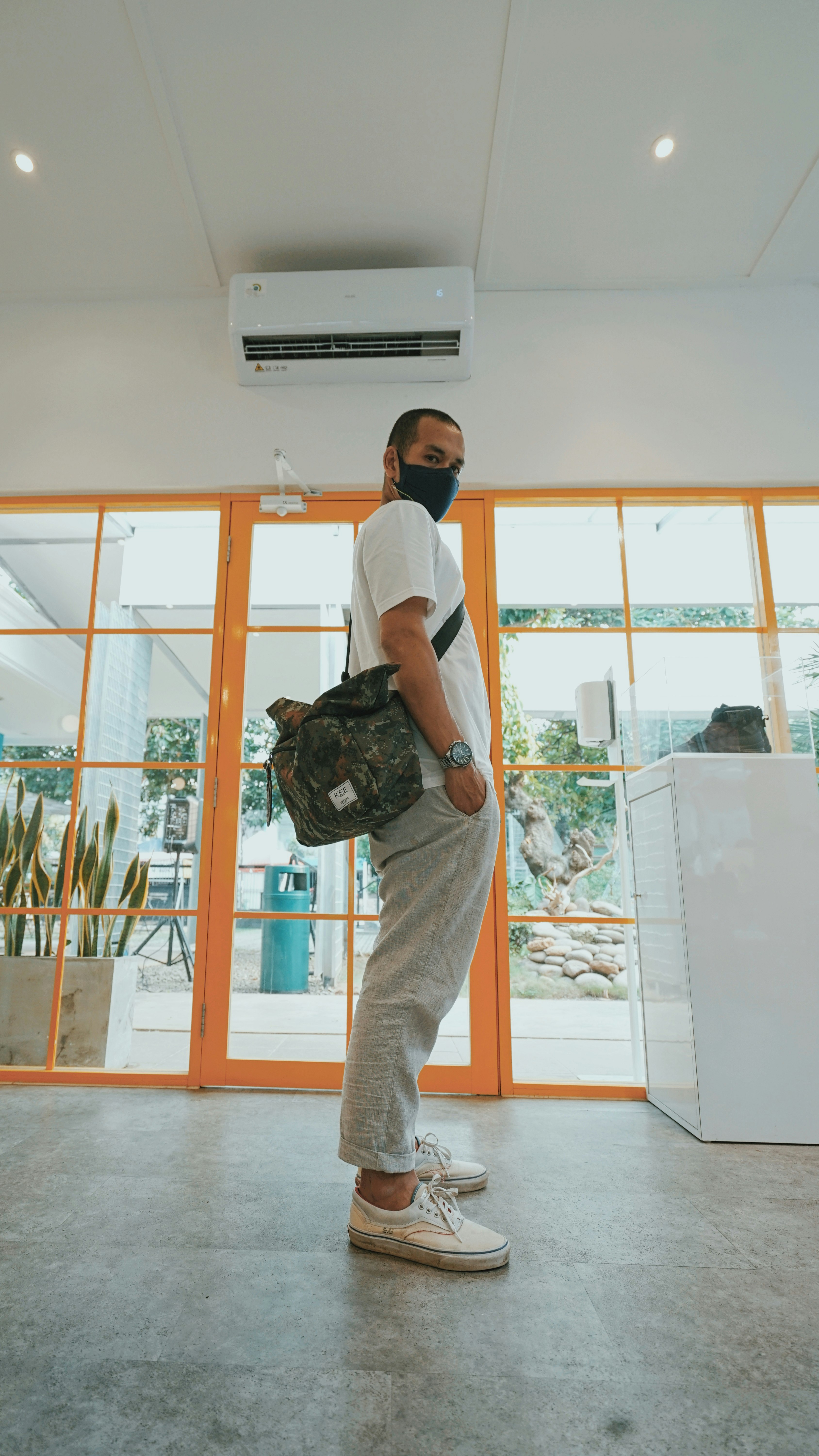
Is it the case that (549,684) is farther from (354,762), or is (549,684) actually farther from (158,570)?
(354,762)

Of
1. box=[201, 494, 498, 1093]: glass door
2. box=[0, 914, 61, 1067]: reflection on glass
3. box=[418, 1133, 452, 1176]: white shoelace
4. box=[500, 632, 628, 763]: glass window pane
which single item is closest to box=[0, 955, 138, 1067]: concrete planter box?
box=[0, 914, 61, 1067]: reflection on glass

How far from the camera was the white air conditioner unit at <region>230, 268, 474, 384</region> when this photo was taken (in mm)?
2482

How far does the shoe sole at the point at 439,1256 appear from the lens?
1.14 m

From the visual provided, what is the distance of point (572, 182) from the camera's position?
2355 mm

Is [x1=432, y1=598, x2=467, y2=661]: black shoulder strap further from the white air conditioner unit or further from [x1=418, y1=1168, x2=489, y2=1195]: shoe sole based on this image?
the white air conditioner unit

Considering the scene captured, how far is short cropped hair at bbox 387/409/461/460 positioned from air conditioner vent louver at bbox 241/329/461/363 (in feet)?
4.15

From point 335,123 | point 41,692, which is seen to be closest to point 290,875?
point 41,692

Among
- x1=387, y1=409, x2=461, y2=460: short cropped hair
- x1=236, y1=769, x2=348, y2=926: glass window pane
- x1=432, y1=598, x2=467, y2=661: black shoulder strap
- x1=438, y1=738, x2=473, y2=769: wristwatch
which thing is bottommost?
x1=236, y1=769, x2=348, y2=926: glass window pane

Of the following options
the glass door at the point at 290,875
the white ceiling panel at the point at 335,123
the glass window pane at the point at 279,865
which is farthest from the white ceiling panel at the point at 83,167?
the glass window pane at the point at 279,865

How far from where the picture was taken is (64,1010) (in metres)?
2.53

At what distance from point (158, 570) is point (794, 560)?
2.32 meters

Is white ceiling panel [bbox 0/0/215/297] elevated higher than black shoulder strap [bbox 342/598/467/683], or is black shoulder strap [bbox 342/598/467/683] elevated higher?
white ceiling panel [bbox 0/0/215/297]

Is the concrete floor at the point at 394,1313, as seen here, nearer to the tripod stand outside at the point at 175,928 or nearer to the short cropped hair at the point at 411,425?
the tripod stand outside at the point at 175,928

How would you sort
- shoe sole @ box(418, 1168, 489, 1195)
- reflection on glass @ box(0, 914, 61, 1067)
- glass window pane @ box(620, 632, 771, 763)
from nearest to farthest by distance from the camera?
shoe sole @ box(418, 1168, 489, 1195) < glass window pane @ box(620, 632, 771, 763) < reflection on glass @ box(0, 914, 61, 1067)
